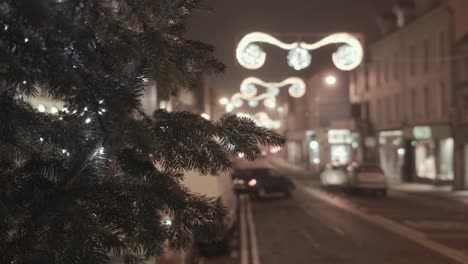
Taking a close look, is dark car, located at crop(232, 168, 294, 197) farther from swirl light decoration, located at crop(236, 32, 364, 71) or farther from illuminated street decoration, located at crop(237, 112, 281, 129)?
swirl light decoration, located at crop(236, 32, 364, 71)

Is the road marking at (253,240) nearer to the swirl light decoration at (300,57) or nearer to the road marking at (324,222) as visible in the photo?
the road marking at (324,222)

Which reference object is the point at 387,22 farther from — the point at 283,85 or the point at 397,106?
the point at 283,85

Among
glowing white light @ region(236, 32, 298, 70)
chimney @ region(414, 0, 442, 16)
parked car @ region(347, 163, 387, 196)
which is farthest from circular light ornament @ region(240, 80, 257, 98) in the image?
chimney @ region(414, 0, 442, 16)

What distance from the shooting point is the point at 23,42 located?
1950 mm

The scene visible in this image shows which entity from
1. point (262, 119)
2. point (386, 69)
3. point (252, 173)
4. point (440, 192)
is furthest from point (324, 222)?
point (386, 69)

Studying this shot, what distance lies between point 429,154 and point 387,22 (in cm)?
1325

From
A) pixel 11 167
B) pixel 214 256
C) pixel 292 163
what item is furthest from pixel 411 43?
pixel 292 163

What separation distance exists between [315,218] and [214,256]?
8025 millimetres

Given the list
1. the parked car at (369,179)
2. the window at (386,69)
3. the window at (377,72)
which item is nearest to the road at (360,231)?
the parked car at (369,179)

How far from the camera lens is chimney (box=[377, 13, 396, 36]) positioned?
4725 centimetres

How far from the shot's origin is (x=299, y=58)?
1306 cm

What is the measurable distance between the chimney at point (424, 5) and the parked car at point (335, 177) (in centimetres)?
1107

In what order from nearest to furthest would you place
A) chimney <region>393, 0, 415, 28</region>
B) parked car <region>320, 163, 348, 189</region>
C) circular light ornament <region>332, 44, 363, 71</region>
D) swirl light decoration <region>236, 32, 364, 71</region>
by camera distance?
1. circular light ornament <region>332, 44, 363, 71</region>
2. swirl light decoration <region>236, 32, 364, 71</region>
3. parked car <region>320, 163, 348, 189</region>
4. chimney <region>393, 0, 415, 28</region>

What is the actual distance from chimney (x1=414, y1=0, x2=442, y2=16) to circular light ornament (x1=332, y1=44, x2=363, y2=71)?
28911mm
